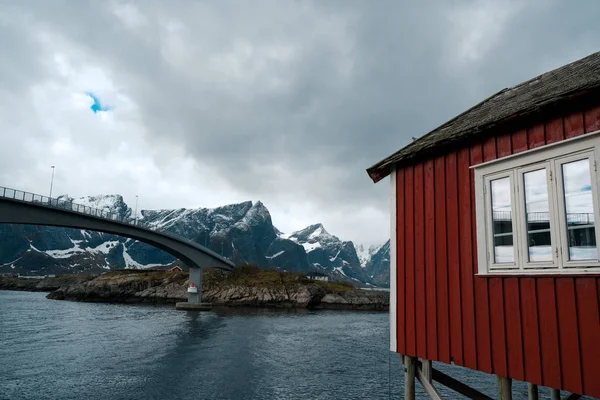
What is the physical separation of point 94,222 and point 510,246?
63.7 m

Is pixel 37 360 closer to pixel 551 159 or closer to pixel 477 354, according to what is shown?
pixel 477 354

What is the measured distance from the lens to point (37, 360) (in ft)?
99.4

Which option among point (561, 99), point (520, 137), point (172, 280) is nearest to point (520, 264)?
point (520, 137)

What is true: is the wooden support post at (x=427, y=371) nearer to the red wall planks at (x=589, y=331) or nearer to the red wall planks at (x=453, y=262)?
the red wall planks at (x=453, y=262)

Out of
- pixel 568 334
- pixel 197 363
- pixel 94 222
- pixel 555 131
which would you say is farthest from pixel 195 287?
pixel 555 131

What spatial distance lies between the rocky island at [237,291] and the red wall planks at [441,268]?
8561 cm

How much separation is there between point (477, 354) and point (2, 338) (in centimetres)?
4510

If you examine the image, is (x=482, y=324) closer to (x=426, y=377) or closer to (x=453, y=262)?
(x=453, y=262)

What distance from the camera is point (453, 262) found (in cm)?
895

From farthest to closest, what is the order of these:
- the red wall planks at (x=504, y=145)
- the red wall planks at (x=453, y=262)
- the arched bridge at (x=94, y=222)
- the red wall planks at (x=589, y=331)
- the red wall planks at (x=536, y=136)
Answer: the arched bridge at (x=94, y=222)
the red wall planks at (x=453, y=262)
the red wall planks at (x=504, y=145)
the red wall planks at (x=536, y=136)
the red wall planks at (x=589, y=331)

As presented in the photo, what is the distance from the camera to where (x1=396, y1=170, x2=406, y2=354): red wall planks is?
Result: 10219 millimetres

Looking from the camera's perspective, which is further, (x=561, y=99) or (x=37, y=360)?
(x=37, y=360)

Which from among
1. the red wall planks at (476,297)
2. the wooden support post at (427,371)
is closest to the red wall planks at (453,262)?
the red wall planks at (476,297)

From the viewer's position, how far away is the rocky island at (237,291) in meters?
94.4
